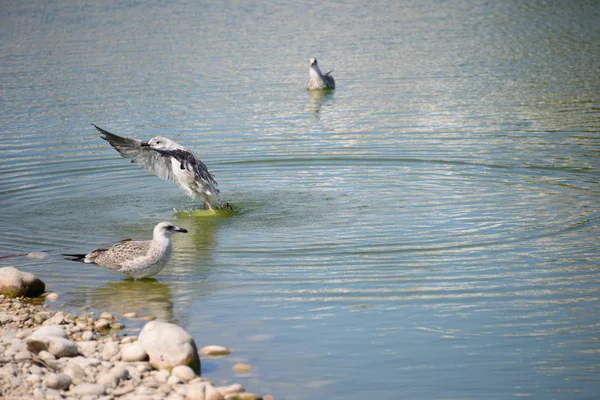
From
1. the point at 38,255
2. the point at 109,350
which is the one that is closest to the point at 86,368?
the point at 109,350

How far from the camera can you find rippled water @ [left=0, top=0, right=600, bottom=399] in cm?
903

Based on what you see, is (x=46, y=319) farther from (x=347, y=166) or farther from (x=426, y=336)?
(x=347, y=166)

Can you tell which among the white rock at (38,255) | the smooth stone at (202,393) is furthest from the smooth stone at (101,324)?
Answer: the white rock at (38,255)

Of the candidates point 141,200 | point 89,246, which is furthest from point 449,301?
point 141,200

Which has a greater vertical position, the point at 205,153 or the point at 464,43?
the point at 464,43

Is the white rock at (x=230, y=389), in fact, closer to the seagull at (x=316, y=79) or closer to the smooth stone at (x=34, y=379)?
the smooth stone at (x=34, y=379)

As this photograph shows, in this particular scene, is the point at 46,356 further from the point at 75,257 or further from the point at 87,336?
the point at 75,257

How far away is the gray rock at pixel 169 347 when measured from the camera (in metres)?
8.52

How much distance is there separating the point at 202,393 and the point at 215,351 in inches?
50.8

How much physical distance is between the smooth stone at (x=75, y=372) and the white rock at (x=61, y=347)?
0.38 m

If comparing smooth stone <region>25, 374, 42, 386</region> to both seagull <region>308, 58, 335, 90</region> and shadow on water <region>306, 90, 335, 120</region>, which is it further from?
seagull <region>308, 58, 335, 90</region>

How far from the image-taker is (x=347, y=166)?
17.2 m

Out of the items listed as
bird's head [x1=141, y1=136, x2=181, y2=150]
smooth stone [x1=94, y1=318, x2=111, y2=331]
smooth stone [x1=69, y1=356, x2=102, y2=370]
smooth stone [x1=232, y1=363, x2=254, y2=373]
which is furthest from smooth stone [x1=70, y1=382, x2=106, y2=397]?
bird's head [x1=141, y1=136, x2=181, y2=150]

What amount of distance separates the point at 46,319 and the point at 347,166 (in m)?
8.29
